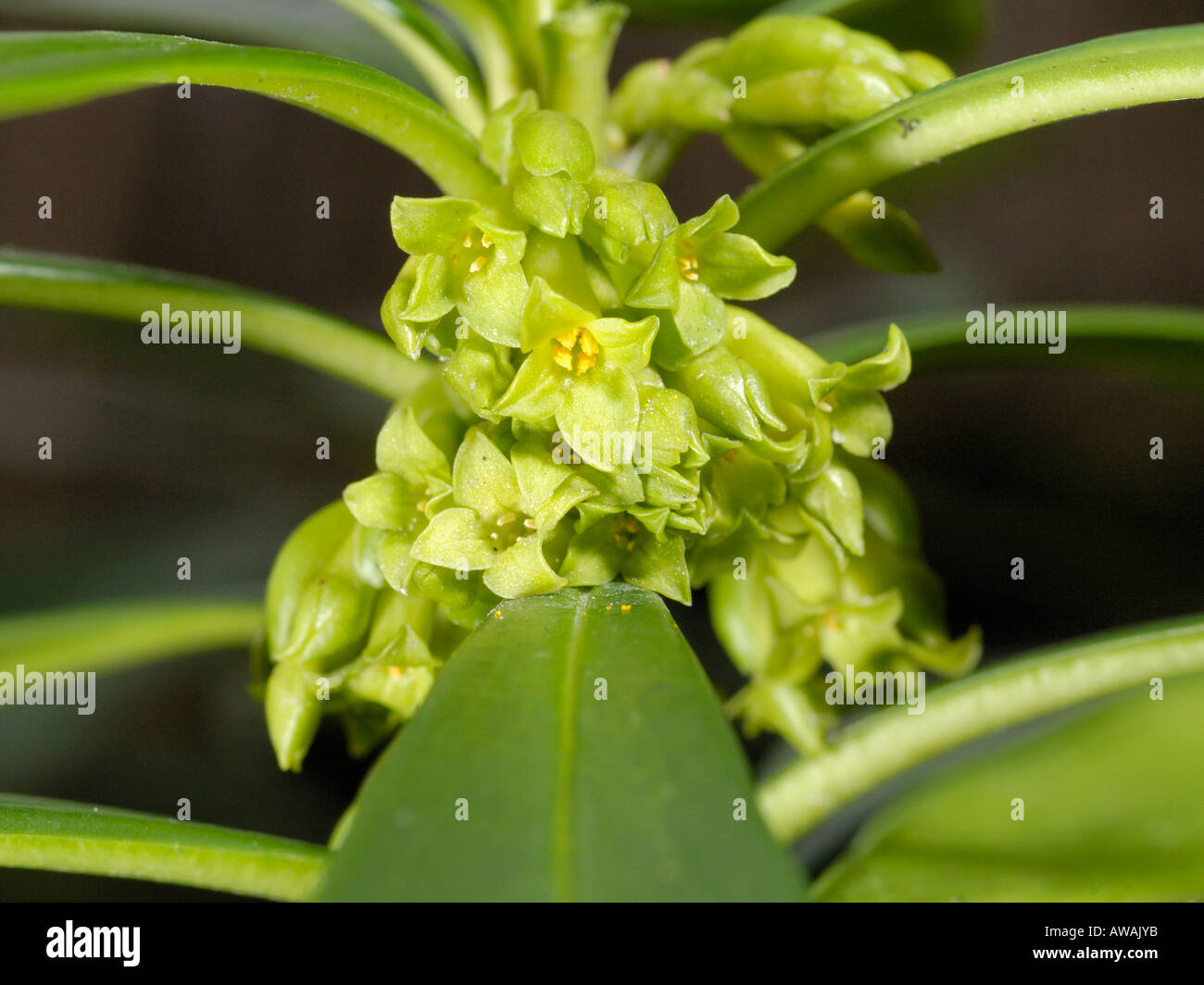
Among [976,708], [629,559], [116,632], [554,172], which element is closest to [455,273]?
[554,172]

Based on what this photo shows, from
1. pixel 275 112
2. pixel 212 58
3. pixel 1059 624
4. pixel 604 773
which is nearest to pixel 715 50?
pixel 212 58

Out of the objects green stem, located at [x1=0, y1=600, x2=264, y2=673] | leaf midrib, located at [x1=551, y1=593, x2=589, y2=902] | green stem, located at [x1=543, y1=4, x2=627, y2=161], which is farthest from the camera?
green stem, located at [x1=0, y1=600, x2=264, y2=673]

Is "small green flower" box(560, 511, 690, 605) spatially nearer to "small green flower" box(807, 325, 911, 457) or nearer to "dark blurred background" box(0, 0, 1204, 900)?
"small green flower" box(807, 325, 911, 457)

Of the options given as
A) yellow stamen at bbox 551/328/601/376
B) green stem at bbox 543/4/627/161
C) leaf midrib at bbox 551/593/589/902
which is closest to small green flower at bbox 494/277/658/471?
yellow stamen at bbox 551/328/601/376

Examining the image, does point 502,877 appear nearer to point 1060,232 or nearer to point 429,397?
point 429,397

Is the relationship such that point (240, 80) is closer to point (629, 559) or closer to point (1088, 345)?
point (629, 559)

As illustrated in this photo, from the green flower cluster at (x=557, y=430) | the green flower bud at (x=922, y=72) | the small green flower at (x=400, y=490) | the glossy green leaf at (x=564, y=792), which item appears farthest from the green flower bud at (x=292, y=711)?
the green flower bud at (x=922, y=72)
